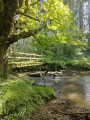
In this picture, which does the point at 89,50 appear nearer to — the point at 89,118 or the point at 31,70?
the point at 31,70

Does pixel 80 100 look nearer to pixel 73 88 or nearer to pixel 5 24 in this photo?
pixel 73 88

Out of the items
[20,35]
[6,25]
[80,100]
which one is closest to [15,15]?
[6,25]

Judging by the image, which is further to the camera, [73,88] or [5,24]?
[73,88]

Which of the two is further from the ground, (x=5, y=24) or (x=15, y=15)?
(x=15, y=15)

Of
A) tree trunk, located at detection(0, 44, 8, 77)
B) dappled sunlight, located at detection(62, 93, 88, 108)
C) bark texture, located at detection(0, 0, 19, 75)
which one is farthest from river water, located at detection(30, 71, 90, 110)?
bark texture, located at detection(0, 0, 19, 75)

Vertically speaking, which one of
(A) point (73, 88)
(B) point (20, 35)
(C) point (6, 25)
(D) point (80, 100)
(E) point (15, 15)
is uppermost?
(E) point (15, 15)

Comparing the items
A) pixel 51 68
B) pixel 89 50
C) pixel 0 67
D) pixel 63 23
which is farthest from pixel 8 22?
pixel 89 50

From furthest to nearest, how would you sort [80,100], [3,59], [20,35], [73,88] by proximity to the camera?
[73,88]
[20,35]
[3,59]
[80,100]

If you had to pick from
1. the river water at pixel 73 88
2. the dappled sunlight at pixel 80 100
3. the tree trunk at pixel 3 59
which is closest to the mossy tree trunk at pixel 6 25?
the tree trunk at pixel 3 59

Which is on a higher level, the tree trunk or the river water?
the tree trunk

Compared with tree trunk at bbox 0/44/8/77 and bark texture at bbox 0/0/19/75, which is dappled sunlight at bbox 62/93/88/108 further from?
bark texture at bbox 0/0/19/75

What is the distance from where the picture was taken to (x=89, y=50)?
34.4 m

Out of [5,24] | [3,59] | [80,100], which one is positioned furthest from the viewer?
[3,59]

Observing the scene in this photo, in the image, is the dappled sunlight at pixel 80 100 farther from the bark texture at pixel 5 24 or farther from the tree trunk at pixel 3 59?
the bark texture at pixel 5 24
